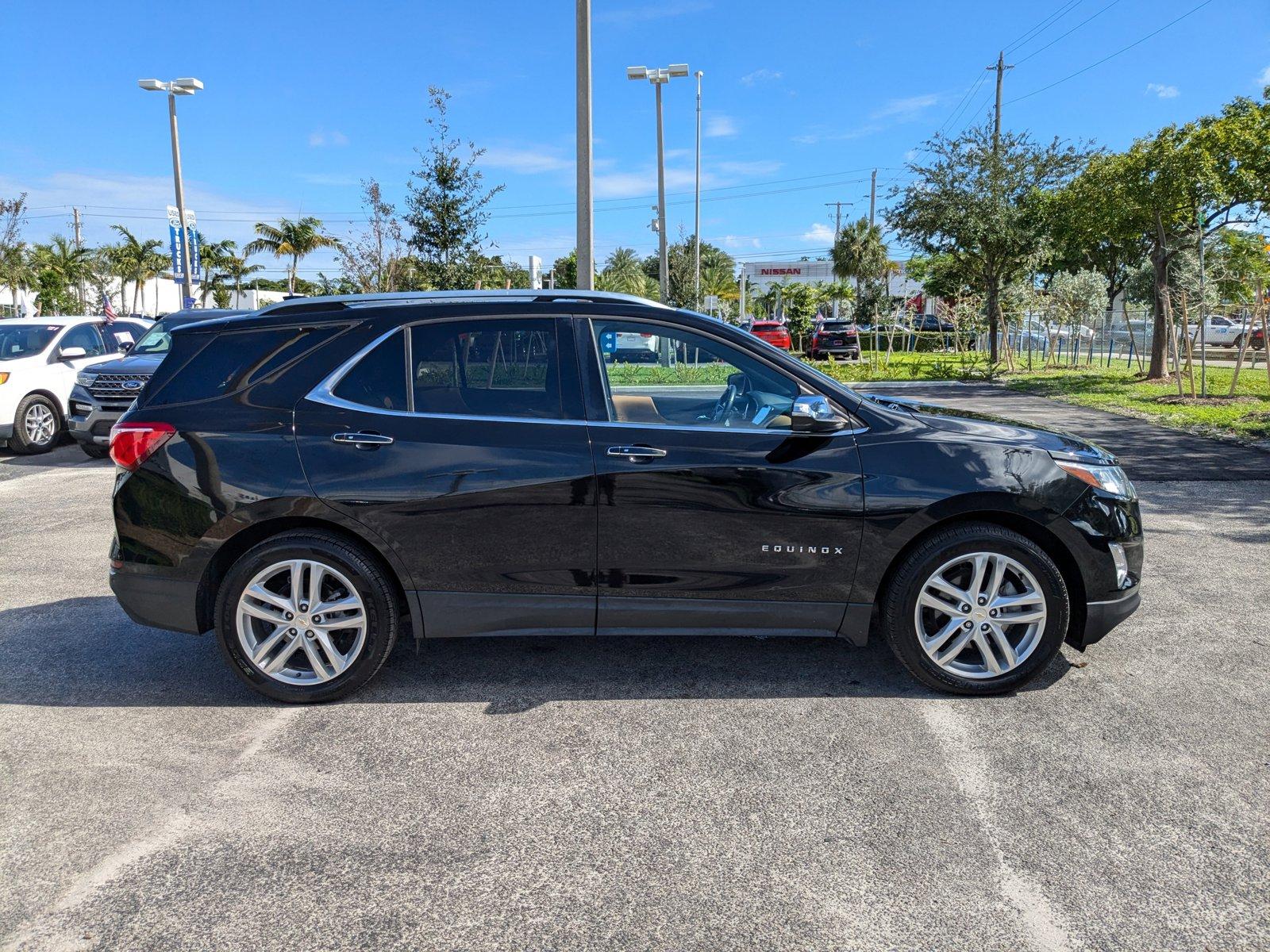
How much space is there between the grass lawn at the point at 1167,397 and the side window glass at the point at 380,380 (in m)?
12.2

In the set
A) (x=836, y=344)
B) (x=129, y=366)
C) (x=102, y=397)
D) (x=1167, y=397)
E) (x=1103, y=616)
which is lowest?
(x=1103, y=616)

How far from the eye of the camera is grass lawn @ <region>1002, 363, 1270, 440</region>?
13.8 m

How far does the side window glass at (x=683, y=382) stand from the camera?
4152 mm

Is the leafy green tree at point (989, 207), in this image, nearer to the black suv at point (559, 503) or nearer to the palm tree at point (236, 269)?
the black suv at point (559, 503)

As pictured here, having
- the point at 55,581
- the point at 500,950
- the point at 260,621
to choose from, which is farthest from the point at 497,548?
the point at 55,581

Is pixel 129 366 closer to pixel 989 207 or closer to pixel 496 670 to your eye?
pixel 496 670

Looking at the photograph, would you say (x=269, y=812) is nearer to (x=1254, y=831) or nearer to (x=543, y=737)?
(x=543, y=737)

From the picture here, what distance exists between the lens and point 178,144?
2281 centimetres

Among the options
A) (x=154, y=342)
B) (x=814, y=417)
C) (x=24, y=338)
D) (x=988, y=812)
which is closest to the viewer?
(x=988, y=812)

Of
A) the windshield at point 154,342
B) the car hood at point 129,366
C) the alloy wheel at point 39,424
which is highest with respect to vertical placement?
the windshield at point 154,342

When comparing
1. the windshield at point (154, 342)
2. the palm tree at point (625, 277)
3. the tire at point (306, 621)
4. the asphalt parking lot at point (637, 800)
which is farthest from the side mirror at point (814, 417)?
the palm tree at point (625, 277)

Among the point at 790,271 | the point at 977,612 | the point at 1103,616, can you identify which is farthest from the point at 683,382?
the point at 790,271

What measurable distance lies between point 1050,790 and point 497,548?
2.31 meters

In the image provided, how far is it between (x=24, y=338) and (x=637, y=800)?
13.0 m
